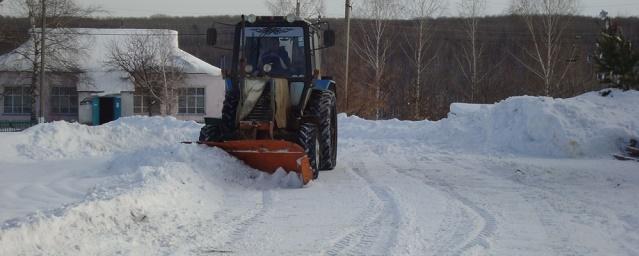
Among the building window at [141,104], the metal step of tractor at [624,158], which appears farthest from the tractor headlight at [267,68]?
the building window at [141,104]

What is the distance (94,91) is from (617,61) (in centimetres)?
3627

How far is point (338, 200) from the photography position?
9.62 meters

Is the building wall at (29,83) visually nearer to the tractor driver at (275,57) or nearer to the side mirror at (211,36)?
the side mirror at (211,36)

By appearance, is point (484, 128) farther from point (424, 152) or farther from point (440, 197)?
point (440, 197)

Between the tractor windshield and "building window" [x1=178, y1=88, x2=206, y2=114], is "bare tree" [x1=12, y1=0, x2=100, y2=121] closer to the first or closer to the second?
"building window" [x1=178, y1=88, x2=206, y2=114]

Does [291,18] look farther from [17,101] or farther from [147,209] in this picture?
[17,101]

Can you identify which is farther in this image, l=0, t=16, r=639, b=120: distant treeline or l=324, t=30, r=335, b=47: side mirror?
l=0, t=16, r=639, b=120: distant treeline

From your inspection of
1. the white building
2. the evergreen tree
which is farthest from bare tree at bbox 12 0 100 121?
the evergreen tree

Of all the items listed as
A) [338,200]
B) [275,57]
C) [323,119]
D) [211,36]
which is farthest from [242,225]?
[211,36]

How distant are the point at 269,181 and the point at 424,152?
26.2 ft

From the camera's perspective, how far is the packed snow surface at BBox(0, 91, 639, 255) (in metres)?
6.64

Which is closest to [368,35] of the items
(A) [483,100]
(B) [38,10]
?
(A) [483,100]

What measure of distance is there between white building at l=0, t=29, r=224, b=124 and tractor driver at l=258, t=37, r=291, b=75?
113 feet

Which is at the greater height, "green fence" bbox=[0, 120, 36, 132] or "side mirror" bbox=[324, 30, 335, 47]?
"side mirror" bbox=[324, 30, 335, 47]
